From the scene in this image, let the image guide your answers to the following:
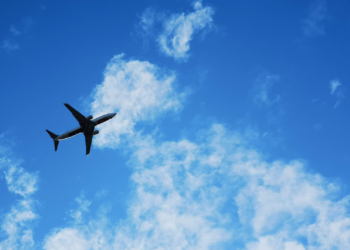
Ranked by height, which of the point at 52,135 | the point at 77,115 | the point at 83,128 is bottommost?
the point at 83,128

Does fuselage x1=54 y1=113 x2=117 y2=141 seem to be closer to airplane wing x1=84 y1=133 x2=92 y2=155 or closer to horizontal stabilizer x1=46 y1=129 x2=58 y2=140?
airplane wing x1=84 y1=133 x2=92 y2=155

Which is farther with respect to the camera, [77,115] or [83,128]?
[83,128]

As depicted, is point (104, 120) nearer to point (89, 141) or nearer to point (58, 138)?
point (89, 141)

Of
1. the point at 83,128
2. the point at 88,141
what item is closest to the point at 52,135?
the point at 88,141

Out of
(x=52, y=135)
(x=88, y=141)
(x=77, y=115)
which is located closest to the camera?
(x=77, y=115)

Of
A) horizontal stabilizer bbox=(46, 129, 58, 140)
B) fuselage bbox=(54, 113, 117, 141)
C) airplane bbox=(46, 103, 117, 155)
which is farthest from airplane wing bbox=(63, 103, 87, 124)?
horizontal stabilizer bbox=(46, 129, 58, 140)

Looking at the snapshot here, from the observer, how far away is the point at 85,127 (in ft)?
323

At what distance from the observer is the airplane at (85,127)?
9675 centimetres

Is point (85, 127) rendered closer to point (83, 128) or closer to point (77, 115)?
point (83, 128)

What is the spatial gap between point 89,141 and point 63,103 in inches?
617

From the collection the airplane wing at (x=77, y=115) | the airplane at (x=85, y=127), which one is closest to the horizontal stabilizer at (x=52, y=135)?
the airplane at (x=85, y=127)

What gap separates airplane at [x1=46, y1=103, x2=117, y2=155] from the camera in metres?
96.8

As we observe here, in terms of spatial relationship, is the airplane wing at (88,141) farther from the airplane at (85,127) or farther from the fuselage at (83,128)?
the fuselage at (83,128)

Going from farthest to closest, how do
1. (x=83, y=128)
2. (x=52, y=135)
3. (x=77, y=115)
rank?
(x=52, y=135) < (x=83, y=128) < (x=77, y=115)
